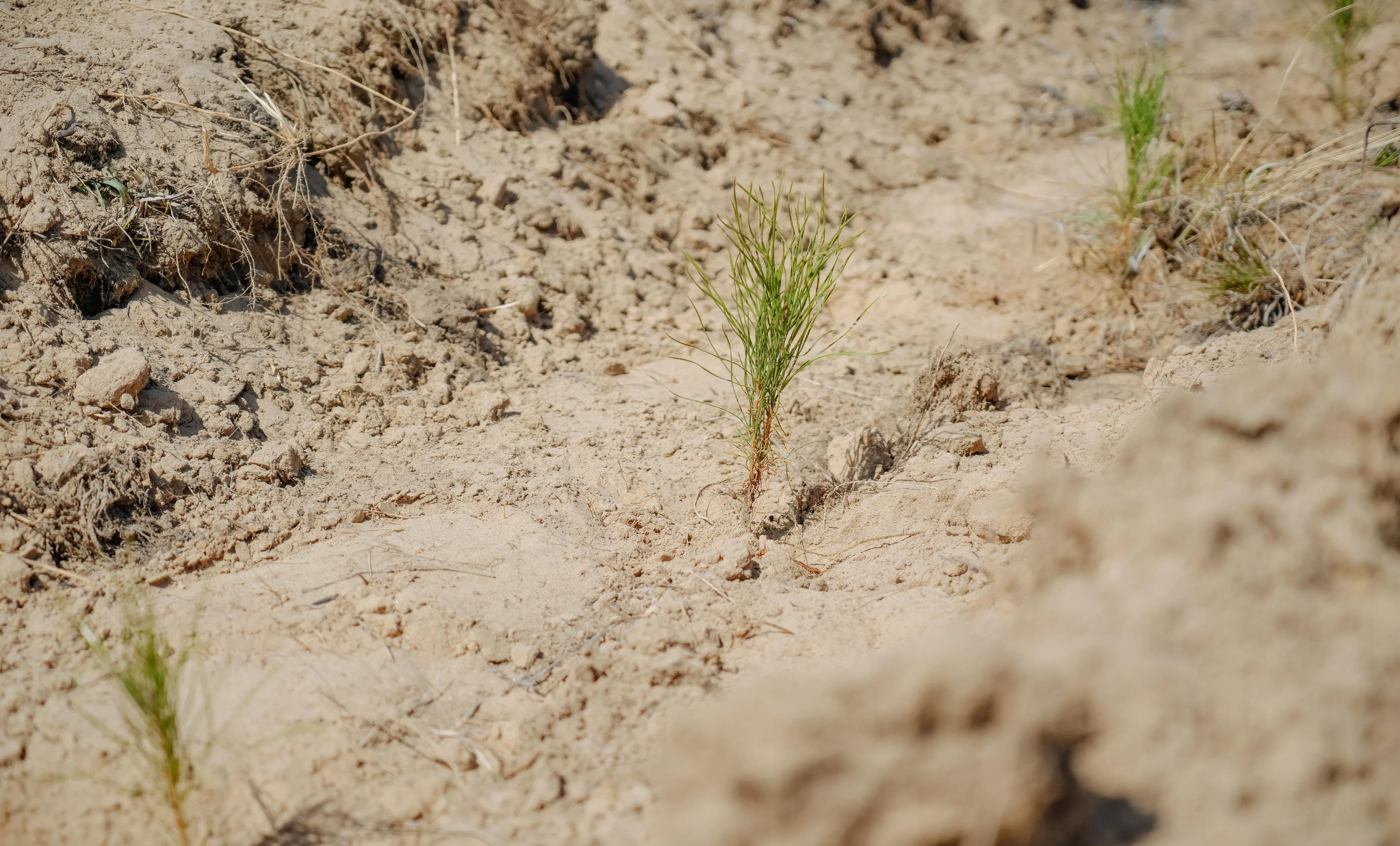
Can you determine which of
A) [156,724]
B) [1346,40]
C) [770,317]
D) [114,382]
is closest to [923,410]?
[770,317]

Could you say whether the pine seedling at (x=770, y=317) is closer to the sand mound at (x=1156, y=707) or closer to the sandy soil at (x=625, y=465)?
the sandy soil at (x=625, y=465)

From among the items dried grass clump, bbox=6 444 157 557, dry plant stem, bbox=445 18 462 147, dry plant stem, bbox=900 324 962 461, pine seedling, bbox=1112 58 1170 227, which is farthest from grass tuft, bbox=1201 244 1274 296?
dried grass clump, bbox=6 444 157 557

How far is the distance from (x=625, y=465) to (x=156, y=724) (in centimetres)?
149

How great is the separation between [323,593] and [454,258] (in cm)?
167

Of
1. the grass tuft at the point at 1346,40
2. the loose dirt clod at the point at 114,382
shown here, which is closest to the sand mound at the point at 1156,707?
the loose dirt clod at the point at 114,382

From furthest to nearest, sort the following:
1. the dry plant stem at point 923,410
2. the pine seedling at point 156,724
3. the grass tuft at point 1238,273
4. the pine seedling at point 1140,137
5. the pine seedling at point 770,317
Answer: the pine seedling at point 1140,137 → the grass tuft at point 1238,273 → the dry plant stem at point 923,410 → the pine seedling at point 770,317 → the pine seedling at point 156,724

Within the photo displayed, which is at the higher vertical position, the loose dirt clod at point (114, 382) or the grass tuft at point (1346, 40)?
the grass tuft at point (1346, 40)

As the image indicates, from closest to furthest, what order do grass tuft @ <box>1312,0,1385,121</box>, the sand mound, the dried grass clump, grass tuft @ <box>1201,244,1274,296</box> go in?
the sand mound, the dried grass clump, grass tuft @ <box>1201,244,1274,296</box>, grass tuft @ <box>1312,0,1385,121</box>

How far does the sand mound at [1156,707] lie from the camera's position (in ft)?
3.76

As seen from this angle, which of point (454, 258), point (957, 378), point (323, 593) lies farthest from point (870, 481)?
point (454, 258)

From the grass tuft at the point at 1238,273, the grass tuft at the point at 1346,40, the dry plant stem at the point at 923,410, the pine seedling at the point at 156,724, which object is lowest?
the pine seedling at the point at 156,724

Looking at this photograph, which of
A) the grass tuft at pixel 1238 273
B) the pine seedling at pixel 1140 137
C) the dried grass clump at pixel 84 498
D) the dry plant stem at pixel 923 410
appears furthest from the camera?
the pine seedling at pixel 1140 137

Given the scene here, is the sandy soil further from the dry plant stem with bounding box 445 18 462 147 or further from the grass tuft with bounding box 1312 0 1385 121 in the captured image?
the grass tuft with bounding box 1312 0 1385 121

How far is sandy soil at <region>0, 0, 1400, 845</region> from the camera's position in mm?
1204
